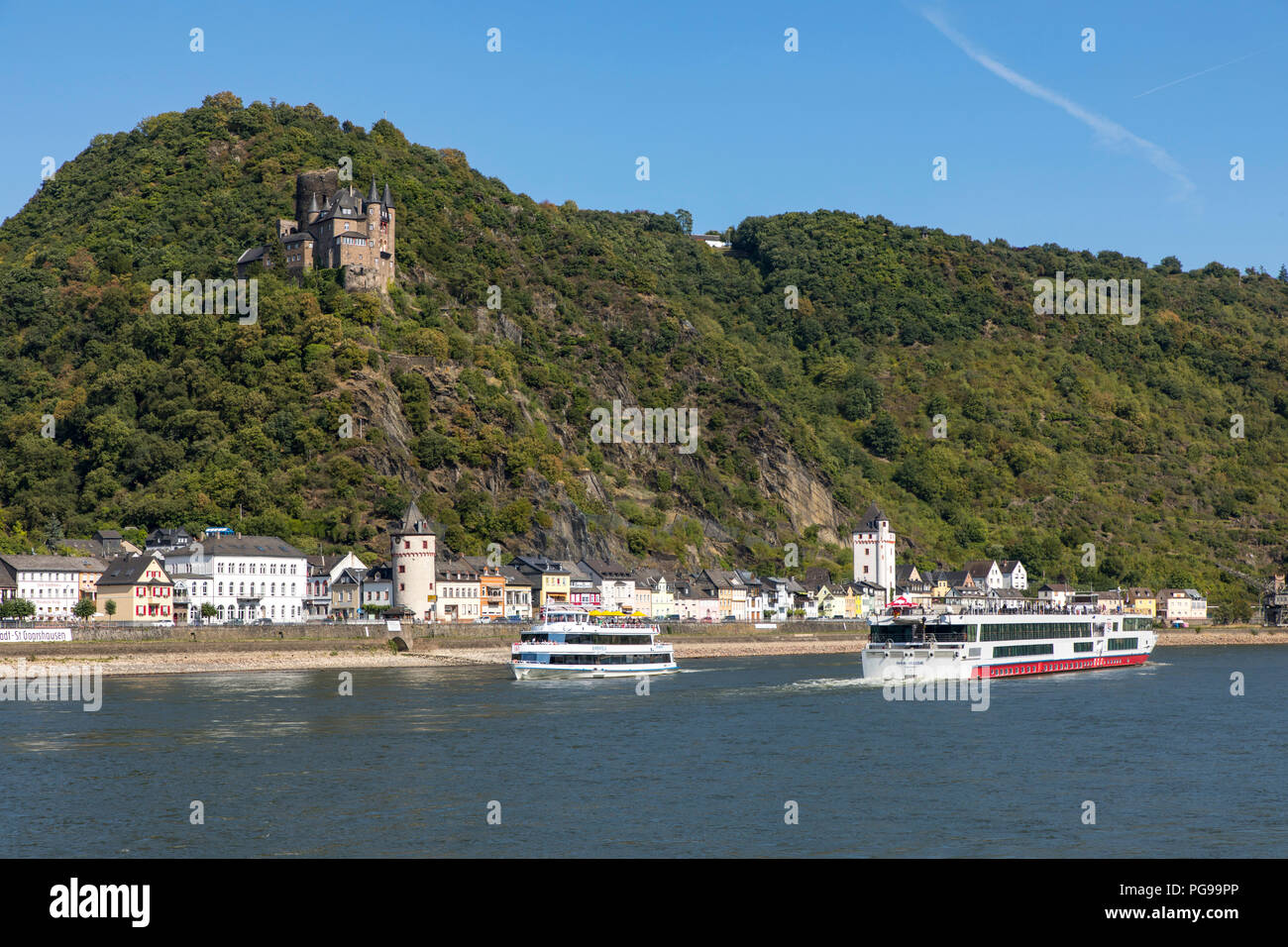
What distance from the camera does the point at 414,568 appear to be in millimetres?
97000

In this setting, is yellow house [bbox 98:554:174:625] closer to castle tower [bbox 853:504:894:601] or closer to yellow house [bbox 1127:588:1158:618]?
castle tower [bbox 853:504:894:601]

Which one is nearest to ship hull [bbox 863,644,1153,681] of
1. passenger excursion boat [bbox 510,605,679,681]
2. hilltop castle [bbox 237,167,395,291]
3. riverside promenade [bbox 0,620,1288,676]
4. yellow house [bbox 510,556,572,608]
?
passenger excursion boat [bbox 510,605,679,681]

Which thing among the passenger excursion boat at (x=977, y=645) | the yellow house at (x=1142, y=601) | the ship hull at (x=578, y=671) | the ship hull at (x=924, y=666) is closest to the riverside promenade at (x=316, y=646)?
the ship hull at (x=578, y=671)

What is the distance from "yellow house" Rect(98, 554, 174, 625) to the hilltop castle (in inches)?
1973

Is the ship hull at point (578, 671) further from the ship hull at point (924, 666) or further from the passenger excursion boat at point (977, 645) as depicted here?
the passenger excursion boat at point (977, 645)

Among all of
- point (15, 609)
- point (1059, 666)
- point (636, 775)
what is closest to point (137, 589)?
point (15, 609)

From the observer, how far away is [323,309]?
12675 cm

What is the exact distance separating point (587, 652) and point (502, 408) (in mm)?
56419

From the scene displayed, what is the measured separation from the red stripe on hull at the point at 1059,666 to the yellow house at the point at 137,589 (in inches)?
1972

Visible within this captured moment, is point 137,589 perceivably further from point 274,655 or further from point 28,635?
point 28,635
